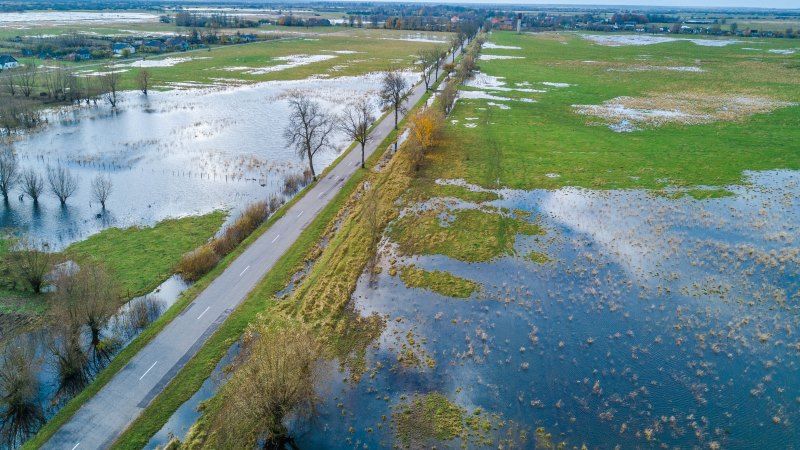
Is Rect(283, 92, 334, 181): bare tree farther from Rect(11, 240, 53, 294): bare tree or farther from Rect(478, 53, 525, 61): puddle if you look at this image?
Rect(478, 53, 525, 61): puddle

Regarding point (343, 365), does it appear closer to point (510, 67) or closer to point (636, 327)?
point (636, 327)

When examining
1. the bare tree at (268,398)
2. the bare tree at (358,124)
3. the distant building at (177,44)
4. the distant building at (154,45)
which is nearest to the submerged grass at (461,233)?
the bare tree at (358,124)

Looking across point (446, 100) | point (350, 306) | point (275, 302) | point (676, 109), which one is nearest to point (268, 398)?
point (275, 302)

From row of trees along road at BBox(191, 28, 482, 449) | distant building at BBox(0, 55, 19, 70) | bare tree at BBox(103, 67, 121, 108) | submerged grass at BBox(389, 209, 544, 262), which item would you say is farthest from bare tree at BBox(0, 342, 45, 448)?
distant building at BBox(0, 55, 19, 70)

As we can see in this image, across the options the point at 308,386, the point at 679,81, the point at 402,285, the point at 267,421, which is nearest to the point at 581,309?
the point at 402,285

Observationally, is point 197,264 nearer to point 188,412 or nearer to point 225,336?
point 225,336

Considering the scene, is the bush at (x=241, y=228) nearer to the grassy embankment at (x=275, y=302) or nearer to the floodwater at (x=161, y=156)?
the floodwater at (x=161, y=156)
